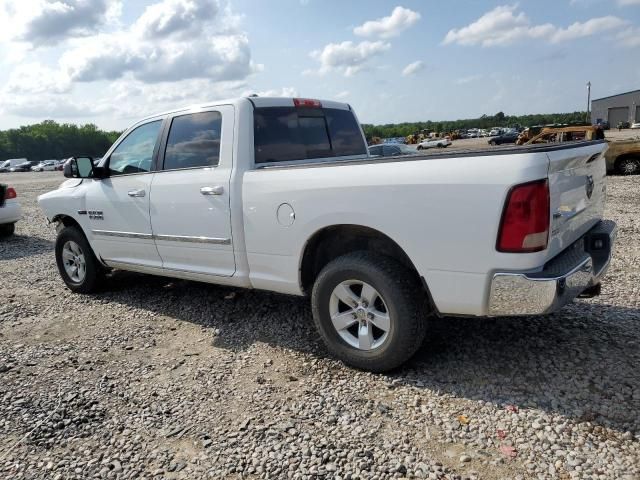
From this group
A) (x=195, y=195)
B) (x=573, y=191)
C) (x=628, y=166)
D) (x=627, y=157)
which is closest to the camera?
(x=573, y=191)

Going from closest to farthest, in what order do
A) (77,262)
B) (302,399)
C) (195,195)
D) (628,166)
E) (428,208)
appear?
(428,208) → (302,399) → (195,195) → (77,262) → (628,166)

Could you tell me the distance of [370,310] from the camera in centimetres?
338

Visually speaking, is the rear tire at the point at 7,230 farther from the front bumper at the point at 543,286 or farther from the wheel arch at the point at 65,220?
the front bumper at the point at 543,286

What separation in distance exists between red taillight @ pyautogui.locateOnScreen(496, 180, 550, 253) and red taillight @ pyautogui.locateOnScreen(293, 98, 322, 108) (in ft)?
8.06

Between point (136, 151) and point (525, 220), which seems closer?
point (525, 220)

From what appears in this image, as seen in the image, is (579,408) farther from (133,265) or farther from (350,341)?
(133,265)

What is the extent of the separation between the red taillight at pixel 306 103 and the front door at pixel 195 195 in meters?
0.68

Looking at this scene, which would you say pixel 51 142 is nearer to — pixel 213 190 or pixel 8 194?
pixel 8 194

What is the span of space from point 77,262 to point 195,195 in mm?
2510

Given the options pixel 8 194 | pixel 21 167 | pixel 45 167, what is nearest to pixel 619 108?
pixel 45 167

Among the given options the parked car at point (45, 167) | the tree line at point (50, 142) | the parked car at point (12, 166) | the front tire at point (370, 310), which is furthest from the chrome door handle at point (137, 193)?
the tree line at point (50, 142)

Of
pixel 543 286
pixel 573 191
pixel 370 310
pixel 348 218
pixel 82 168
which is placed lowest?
pixel 370 310

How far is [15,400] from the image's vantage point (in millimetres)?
3477

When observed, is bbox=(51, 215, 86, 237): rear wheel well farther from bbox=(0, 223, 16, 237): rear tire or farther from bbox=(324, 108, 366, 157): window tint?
bbox=(0, 223, 16, 237): rear tire
